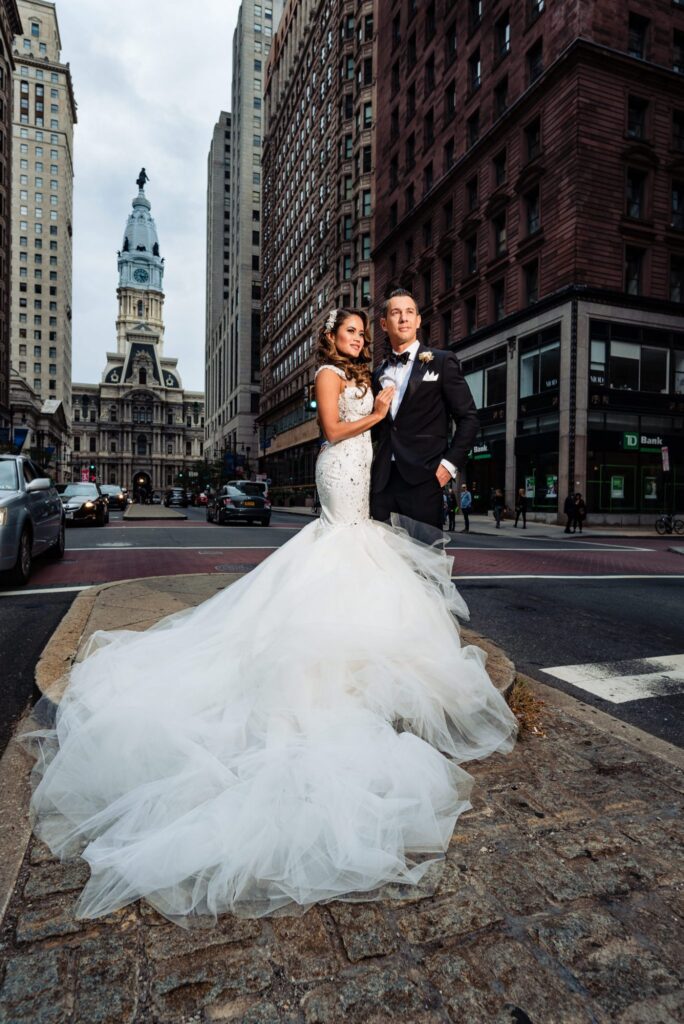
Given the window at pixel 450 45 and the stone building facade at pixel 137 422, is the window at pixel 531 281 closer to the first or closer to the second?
the window at pixel 450 45

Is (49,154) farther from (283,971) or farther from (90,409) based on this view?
(283,971)

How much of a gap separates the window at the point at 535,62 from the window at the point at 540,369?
490 inches

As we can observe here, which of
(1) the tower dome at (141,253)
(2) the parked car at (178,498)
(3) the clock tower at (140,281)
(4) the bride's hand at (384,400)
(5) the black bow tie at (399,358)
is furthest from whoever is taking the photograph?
(1) the tower dome at (141,253)

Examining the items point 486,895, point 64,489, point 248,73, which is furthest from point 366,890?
point 248,73

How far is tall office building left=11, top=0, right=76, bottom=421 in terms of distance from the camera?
111125mm

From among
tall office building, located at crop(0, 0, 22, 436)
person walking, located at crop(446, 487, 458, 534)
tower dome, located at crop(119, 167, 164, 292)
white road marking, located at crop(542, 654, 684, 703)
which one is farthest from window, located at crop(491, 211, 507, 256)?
tower dome, located at crop(119, 167, 164, 292)

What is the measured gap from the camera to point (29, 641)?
5.28m

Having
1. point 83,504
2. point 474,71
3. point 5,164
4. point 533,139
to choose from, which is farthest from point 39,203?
point 83,504

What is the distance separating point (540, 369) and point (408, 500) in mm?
26217

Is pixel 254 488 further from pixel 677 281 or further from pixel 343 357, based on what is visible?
pixel 677 281

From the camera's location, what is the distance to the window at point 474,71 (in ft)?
107

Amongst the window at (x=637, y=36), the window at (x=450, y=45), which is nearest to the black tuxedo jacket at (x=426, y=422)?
the window at (x=637, y=36)

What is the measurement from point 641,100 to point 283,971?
34.6 meters

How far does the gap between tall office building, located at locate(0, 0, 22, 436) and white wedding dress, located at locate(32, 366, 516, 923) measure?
5281 centimetres
